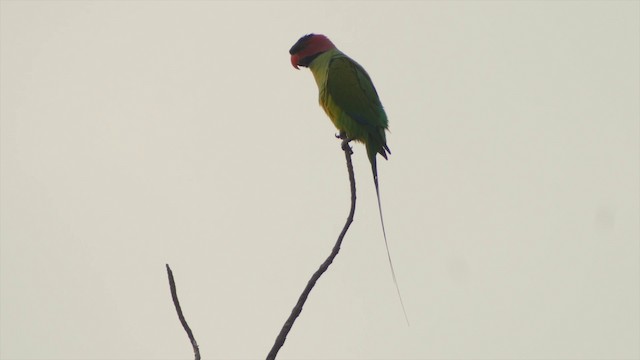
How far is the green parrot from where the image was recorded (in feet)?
16.7

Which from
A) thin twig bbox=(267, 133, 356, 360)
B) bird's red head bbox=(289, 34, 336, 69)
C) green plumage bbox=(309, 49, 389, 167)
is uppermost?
bird's red head bbox=(289, 34, 336, 69)

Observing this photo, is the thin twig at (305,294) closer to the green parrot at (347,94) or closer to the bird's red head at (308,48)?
the green parrot at (347,94)

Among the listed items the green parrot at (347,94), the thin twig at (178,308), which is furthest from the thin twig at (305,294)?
the green parrot at (347,94)

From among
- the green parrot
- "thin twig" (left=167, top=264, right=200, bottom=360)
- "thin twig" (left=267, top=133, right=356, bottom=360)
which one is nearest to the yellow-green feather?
the green parrot

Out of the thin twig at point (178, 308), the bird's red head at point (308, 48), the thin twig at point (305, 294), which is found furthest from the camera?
the bird's red head at point (308, 48)

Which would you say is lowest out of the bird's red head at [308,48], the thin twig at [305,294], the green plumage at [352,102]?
the thin twig at [305,294]

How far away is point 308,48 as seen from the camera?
18.0ft

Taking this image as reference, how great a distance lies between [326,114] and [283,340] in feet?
12.1

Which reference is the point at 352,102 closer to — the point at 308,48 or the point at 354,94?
the point at 354,94

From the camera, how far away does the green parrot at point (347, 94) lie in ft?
16.7

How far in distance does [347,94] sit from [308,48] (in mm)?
571

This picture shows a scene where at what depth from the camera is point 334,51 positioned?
5465mm

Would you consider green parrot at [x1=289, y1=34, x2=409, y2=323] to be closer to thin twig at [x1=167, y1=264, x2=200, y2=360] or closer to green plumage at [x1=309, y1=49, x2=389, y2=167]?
green plumage at [x1=309, y1=49, x2=389, y2=167]

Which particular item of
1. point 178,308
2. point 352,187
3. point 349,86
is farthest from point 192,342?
point 349,86
